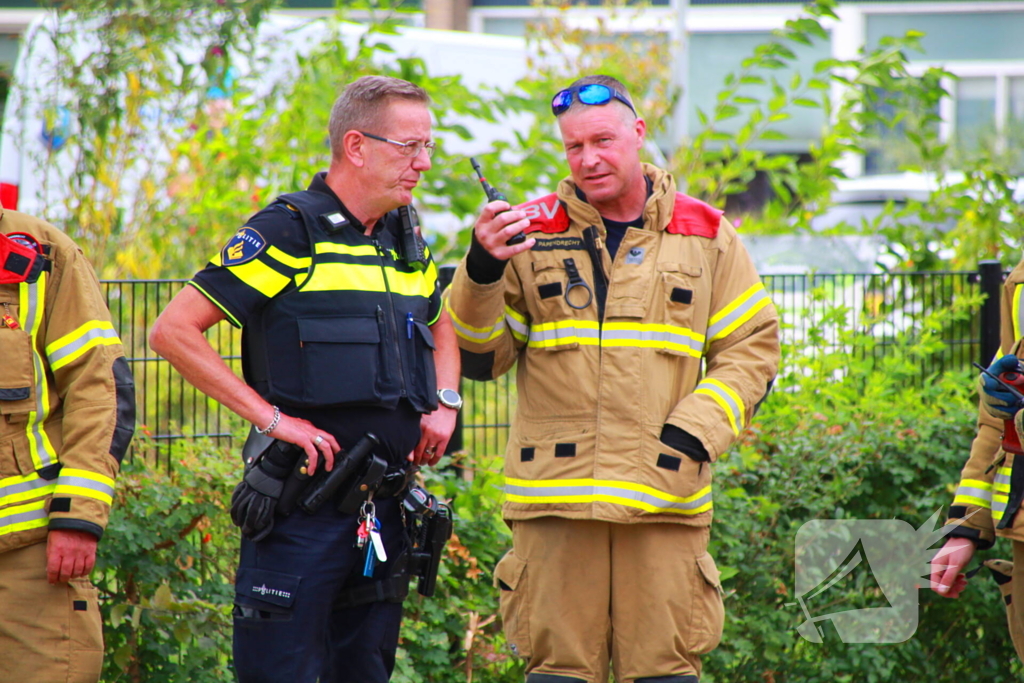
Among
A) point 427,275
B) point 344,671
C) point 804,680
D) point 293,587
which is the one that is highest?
point 427,275

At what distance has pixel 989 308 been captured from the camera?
5.62 metres

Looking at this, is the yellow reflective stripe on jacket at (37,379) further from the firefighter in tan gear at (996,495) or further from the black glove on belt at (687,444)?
the firefighter in tan gear at (996,495)

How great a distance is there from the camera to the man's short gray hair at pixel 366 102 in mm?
3469

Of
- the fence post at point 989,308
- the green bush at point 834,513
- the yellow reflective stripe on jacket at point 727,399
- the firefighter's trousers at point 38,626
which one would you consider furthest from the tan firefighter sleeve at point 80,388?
the fence post at point 989,308

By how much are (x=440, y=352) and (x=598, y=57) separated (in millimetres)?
6958

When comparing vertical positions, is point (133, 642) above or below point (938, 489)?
below

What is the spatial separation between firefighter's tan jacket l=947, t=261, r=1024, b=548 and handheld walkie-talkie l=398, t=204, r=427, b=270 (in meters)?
1.74

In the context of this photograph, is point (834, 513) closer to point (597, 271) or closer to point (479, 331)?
point (597, 271)

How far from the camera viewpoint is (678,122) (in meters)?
9.63

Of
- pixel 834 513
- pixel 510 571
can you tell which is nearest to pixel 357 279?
pixel 510 571

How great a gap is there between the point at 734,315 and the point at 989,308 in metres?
2.49

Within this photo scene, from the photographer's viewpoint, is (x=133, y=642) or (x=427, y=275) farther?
(x=133, y=642)

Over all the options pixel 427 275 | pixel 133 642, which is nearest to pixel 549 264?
pixel 427 275

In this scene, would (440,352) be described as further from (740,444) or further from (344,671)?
(740,444)
